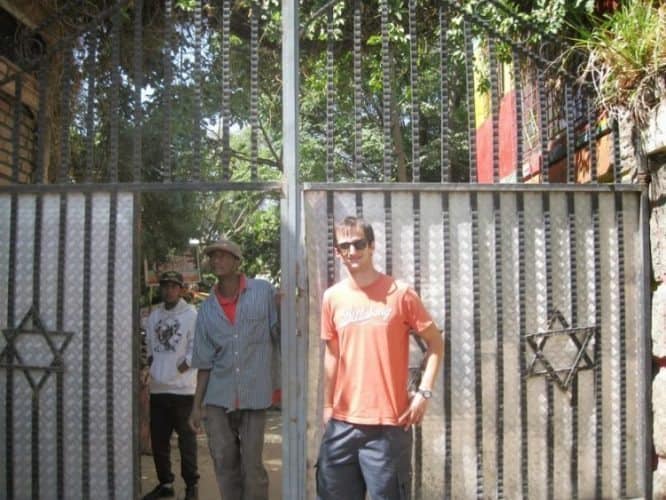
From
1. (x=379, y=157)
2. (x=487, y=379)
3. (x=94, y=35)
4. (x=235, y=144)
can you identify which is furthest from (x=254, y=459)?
(x=235, y=144)

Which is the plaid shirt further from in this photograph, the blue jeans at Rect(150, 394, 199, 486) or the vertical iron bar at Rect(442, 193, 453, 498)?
the blue jeans at Rect(150, 394, 199, 486)

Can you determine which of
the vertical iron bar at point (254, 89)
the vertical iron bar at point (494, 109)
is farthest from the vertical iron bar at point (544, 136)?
the vertical iron bar at point (254, 89)

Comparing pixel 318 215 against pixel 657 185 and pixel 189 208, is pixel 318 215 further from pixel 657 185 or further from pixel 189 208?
pixel 189 208

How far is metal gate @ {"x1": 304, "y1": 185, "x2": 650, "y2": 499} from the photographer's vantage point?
3.84 metres

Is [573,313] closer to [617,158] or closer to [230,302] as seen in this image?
[617,158]

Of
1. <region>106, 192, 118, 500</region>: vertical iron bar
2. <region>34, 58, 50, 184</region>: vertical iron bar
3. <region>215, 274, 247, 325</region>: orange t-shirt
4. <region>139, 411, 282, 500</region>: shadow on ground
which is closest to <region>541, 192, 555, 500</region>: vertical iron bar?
<region>215, 274, 247, 325</region>: orange t-shirt

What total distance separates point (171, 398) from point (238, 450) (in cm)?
143

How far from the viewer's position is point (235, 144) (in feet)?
73.4

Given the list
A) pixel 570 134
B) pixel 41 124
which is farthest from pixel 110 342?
pixel 570 134

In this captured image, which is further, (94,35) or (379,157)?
(379,157)

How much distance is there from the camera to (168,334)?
18.6 ft

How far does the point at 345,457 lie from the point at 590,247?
182 cm

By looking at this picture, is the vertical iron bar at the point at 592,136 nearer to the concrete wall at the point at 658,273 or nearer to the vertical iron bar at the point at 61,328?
the concrete wall at the point at 658,273

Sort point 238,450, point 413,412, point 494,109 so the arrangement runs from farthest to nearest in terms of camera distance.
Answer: point 238,450, point 494,109, point 413,412
